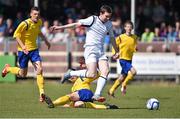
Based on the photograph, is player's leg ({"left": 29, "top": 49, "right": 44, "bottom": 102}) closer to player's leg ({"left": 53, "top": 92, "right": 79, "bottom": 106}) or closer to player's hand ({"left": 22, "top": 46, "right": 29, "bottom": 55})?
player's hand ({"left": 22, "top": 46, "right": 29, "bottom": 55})

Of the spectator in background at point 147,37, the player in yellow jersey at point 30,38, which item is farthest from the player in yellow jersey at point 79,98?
the spectator in background at point 147,37

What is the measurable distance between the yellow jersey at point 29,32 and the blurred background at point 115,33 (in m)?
9.37

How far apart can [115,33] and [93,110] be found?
43.8ft

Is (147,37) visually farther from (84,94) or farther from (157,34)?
(84,94)

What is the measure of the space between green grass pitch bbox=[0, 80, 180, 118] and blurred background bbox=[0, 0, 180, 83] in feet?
5.91

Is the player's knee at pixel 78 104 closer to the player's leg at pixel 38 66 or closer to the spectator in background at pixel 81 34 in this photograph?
the player's leg at pixel 38 66

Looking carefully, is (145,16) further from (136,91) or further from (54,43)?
(136,91)

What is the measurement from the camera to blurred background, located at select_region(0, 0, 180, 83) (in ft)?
94.7

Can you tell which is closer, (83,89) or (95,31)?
(83,89)

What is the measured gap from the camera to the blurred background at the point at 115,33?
2886 centimetres

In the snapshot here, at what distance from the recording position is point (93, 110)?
1627 centimetres

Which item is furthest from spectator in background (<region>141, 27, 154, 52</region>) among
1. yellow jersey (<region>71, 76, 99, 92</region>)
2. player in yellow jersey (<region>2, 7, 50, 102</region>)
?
→ yellow jersey (<region>71, 76, 99, 92</region>)

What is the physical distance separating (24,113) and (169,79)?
14.5 m

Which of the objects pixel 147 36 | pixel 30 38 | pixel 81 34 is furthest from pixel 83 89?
pixel 147 36
